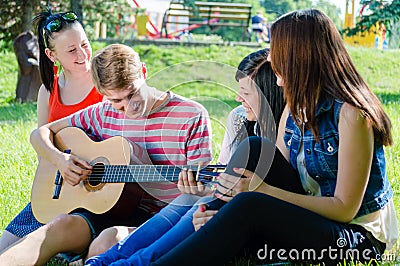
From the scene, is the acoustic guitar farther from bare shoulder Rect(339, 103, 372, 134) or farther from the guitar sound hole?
bare shoulder Rect(339, 103, 372, 134)

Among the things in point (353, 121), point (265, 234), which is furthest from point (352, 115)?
point (265, 234)

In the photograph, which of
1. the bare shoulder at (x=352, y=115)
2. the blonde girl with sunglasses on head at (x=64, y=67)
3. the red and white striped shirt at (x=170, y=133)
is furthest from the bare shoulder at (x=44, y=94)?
the bare shoulder at (x=352, y=115)

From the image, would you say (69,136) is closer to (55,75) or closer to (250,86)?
(55,75)

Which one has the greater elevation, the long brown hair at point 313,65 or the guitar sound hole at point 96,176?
the long brown hair at point 313,65

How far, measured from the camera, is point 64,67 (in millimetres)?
3656

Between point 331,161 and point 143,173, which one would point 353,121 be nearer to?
point 331,161

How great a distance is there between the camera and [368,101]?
244 centimetres

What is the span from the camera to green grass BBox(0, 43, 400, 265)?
2.92 m

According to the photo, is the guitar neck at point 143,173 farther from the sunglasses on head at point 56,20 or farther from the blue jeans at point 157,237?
the sunglasses on head at point 56,20

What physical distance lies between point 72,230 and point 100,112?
2.19ft

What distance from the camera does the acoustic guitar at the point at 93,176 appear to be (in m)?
2.94

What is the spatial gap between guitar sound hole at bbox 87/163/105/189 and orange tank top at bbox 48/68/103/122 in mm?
520

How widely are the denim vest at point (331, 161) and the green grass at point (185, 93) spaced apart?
1.11 feet

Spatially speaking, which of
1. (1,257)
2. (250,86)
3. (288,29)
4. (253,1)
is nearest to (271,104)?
(250,86)
